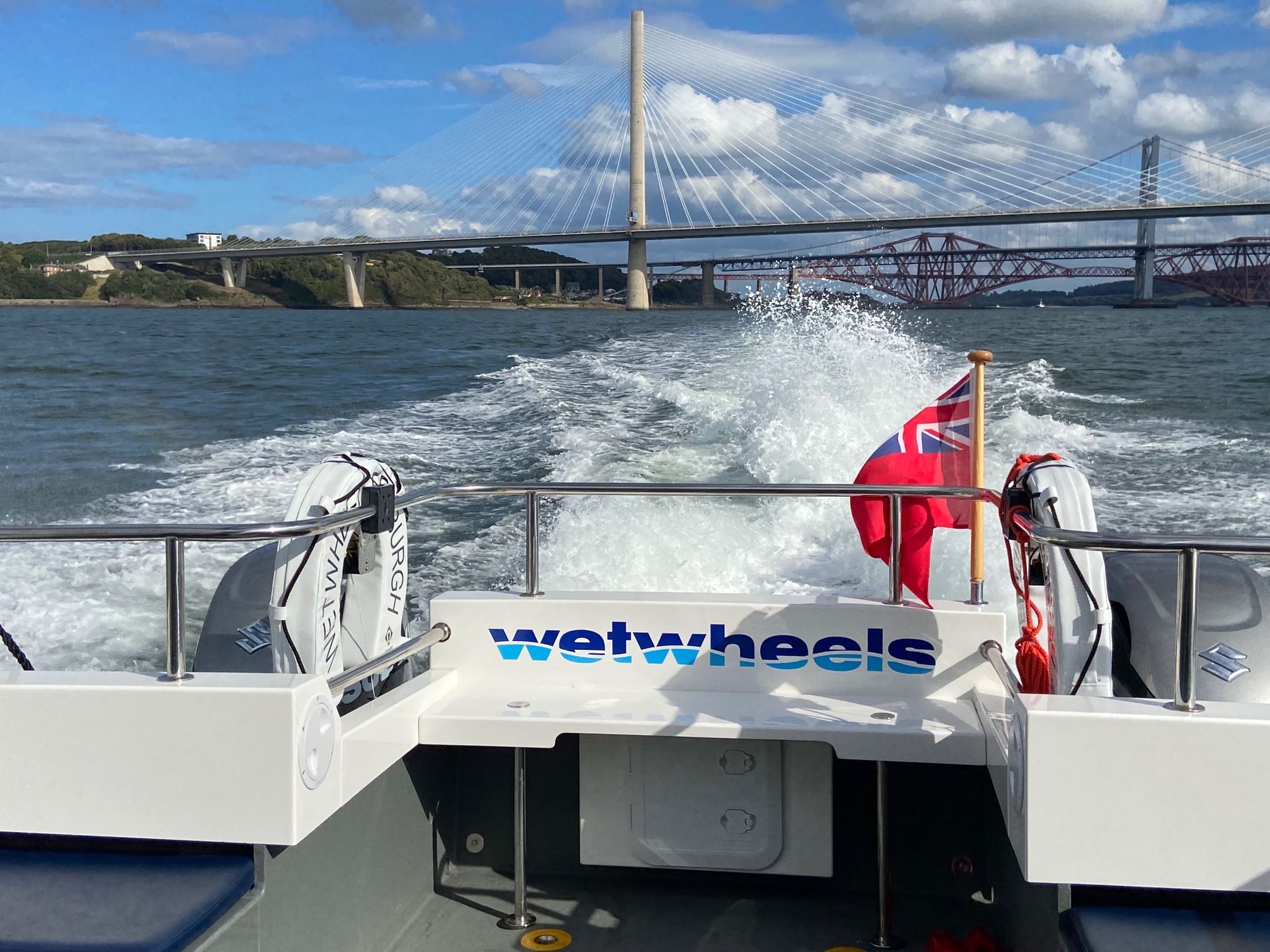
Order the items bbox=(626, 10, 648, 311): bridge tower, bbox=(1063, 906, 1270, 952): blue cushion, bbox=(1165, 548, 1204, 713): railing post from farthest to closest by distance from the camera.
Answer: bbox=(626, 10, 648, 311): bridge tower, bbox=(1165, 548, 1204, 713): railing post, bbox=(1063, 906, 1270, 952): blue cushion

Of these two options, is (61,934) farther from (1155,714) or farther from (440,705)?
(1155,714)

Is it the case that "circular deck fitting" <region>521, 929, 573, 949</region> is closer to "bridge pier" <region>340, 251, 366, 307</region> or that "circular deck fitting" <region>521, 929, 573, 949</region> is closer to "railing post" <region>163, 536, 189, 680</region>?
"railing post" <region>163, 536, 189, 680</region>

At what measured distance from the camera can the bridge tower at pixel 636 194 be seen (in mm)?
38344

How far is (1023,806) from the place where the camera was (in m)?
1.95

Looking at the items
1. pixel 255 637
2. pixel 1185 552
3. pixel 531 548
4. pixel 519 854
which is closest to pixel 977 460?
pixel 531 548

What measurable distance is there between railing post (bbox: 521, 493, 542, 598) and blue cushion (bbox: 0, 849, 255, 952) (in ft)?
3.89

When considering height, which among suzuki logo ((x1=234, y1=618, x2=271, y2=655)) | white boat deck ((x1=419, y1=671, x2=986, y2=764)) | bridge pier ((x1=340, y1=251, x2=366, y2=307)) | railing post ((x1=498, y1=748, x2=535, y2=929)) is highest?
bridge pier ((x1=340, y1=251, x2=366, y2=307))

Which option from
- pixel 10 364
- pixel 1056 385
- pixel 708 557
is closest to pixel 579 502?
pixel 708 557

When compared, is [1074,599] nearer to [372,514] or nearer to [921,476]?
[921,476]

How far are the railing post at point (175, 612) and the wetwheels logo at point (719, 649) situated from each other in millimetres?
1071

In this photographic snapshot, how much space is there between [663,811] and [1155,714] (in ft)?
4.25

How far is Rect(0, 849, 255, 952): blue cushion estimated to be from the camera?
178 centimetres

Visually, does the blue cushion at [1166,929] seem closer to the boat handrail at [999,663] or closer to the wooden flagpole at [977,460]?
the boat handrail at [999,663]

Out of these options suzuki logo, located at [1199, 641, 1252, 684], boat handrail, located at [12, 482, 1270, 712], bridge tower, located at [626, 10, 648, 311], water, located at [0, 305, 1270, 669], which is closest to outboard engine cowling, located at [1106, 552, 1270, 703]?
suzuki logo, located at [1199, 641, 1252, 684]
